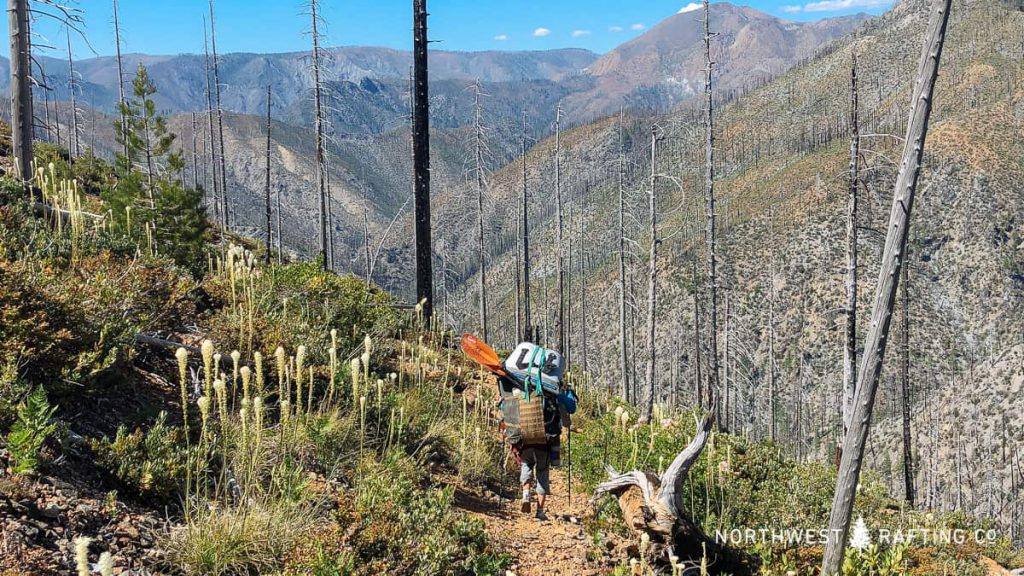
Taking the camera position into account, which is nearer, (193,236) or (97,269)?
(97,269)

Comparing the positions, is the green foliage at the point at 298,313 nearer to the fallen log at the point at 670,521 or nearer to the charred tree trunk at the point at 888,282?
the fallen log at the point at 670,521

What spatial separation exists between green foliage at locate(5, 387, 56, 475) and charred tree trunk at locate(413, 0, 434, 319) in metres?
7.95

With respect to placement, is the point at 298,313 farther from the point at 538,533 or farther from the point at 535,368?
the point at 538,533

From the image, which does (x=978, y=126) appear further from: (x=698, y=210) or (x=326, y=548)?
(x=326, y=548)

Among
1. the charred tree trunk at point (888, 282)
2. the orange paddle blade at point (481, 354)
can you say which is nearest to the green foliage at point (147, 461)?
the orange paddle blade at point (481, 354)

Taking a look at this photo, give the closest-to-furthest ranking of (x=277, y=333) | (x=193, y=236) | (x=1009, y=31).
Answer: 1. (x=277, y=333)
2. (x=193, y=236)
3. (x=1009, y=31)

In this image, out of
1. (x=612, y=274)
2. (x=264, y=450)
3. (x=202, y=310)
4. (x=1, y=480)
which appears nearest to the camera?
(x=1, y=480)

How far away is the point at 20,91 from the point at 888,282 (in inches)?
473

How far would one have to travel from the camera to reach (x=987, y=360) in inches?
2547

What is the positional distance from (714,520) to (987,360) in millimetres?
76601

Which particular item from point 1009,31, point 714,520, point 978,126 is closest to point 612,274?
point 978,126

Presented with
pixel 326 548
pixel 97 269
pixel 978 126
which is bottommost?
pixel 326 548

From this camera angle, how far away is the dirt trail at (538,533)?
13.8 ft

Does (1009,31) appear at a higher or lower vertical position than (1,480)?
higher
